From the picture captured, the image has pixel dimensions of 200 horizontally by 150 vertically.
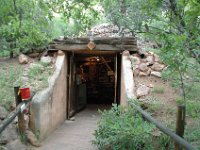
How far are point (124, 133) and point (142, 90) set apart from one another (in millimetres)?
2820

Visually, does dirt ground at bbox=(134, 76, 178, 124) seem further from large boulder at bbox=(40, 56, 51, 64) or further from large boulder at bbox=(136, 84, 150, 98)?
large boulder at bbox=(40, 56, 51, 64)

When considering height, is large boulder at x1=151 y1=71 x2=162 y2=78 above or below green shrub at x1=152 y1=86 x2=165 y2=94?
above

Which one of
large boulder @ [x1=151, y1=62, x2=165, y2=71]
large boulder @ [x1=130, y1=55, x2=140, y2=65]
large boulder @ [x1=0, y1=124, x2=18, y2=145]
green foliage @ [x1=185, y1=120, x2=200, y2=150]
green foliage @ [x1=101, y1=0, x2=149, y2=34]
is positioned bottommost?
large boulder @ [x1=0, y1=124, x2=18, y2=145]

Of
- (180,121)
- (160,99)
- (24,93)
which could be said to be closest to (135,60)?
(160,99)

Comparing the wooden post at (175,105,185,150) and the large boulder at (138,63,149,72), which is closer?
the wooden post at (175,105,185,150)

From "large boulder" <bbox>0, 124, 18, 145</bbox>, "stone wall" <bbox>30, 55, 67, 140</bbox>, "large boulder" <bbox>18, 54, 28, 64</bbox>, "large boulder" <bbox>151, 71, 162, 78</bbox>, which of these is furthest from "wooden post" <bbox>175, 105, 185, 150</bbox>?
"large boulder" <bbox>18, 54, 28, 64</bbox>

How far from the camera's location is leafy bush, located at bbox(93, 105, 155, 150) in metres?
5.08

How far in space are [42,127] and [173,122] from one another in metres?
3.00

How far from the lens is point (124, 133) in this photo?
16.8 ft

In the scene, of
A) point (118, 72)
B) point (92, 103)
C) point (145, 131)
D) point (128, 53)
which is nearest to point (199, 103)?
point (145, 131)

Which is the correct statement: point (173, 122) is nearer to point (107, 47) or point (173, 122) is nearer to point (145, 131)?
point (145, 131)

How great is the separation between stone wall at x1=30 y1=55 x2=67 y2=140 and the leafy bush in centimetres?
185

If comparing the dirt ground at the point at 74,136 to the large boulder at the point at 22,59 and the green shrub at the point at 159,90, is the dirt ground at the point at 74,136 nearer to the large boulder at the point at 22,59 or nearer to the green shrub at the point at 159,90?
the green shrub at the point at 159,90

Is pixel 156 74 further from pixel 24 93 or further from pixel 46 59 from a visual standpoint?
pixel 24 93
